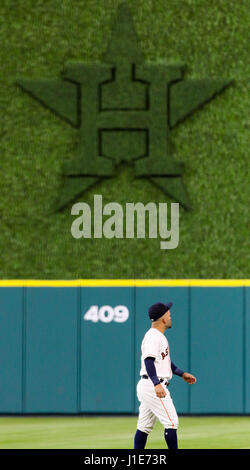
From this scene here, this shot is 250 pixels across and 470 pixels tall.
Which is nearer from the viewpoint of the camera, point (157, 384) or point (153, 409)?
point (157, 384)

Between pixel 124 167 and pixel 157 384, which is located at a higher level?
pixel 124 167

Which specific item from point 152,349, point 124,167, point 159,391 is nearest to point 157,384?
point 159,391

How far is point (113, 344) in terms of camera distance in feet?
43.2

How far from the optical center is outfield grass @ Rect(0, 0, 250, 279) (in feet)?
45.4

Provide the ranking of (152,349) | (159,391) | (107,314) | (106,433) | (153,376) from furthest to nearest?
(107,314) < (106,433) < (152,349) < (153,376) < (159,391)

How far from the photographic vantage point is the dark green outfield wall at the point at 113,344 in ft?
43.1

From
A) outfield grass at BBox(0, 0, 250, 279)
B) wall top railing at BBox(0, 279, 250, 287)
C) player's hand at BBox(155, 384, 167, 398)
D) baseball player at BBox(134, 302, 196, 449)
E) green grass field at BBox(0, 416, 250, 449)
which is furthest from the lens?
outfield grass at BBox(0, 0, 250, 279)

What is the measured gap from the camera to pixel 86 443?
36.0 feet

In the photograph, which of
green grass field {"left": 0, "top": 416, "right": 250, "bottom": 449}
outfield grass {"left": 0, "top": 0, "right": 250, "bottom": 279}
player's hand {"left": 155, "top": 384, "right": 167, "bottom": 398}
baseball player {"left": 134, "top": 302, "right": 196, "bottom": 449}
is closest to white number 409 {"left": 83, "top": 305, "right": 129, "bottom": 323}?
outfield grass {"left": 0, "top": 0, "right": 250, "bottom": 279}

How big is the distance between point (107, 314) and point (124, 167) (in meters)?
2.25

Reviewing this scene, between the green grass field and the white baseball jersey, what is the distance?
151 centimetres

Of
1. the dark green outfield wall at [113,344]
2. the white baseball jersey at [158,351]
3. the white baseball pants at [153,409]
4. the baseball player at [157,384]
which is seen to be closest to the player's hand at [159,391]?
the baseball player at [157,384]

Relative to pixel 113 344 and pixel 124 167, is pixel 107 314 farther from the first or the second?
pixel 124 167

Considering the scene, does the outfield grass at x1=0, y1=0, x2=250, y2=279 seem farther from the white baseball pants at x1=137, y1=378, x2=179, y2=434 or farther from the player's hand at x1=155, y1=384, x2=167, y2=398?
the player's hand at x1=155, y1=384, x2=167, y2=398
